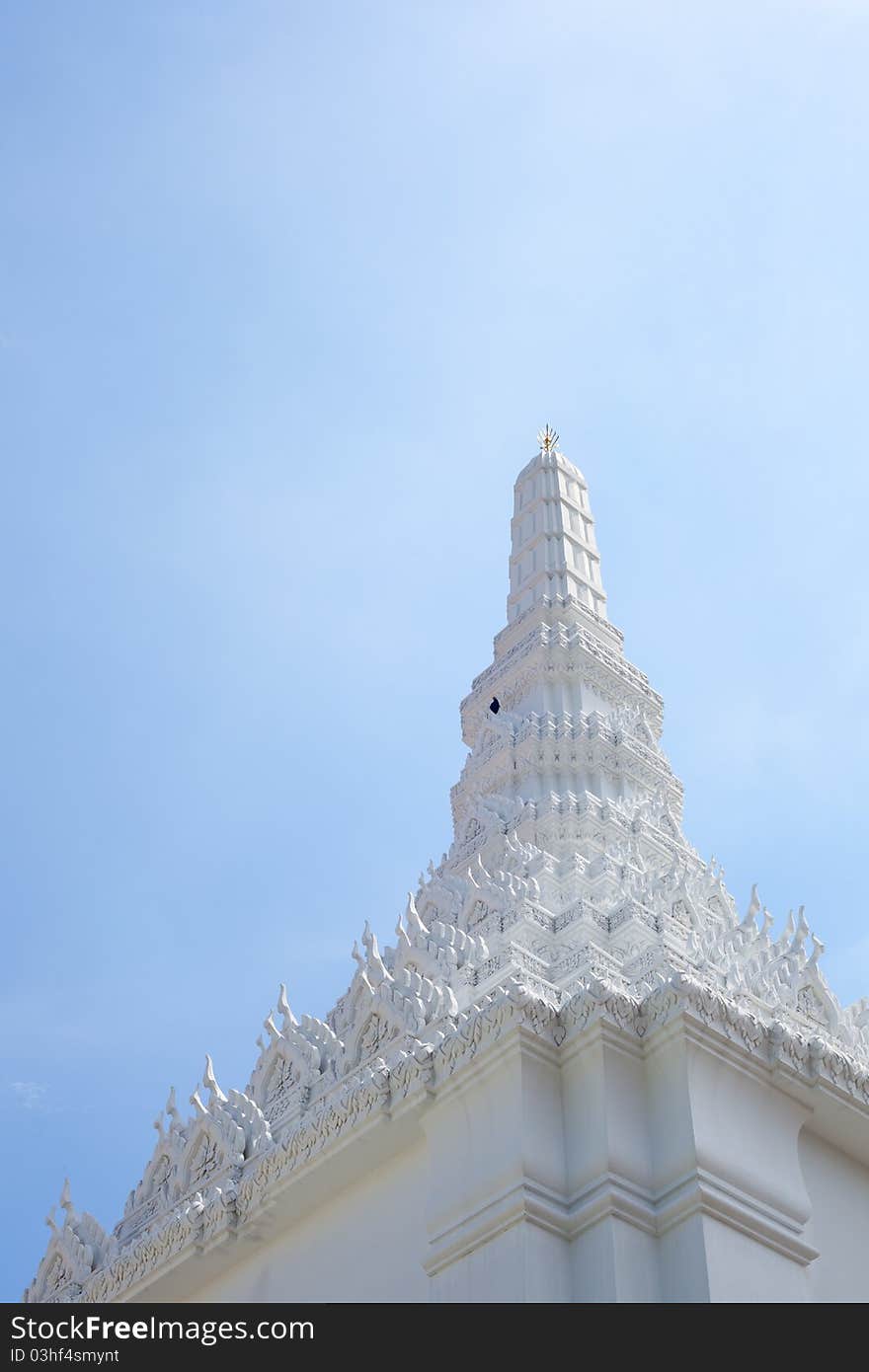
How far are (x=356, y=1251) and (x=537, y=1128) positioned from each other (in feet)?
8.21

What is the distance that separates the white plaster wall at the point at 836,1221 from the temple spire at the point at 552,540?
12742 mm

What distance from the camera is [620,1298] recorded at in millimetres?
12008

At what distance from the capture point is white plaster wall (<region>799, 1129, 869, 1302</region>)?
1352 cm

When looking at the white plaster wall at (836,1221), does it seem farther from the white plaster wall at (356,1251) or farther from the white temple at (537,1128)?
the white plaster wall at (356,1251)

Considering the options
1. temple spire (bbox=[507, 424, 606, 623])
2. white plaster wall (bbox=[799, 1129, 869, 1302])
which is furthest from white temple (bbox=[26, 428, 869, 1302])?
temple spire (bbox=[507, 424, 606, 623])

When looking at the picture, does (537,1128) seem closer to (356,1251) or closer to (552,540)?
(356,1251)

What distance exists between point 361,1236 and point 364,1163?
24.1 inches

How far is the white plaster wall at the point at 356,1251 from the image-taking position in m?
13.9

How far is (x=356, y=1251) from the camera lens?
47.5ft

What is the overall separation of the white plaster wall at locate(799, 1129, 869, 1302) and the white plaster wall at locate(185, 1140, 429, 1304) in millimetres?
3250

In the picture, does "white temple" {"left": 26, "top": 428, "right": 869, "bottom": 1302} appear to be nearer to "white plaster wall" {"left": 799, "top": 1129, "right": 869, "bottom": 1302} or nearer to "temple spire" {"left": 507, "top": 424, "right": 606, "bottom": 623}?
"white plaster wall" {"left": 799, "top": 1129, "right": 869, "bottom": 1302}

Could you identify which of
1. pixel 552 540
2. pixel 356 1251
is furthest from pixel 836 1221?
pixel 552 540
